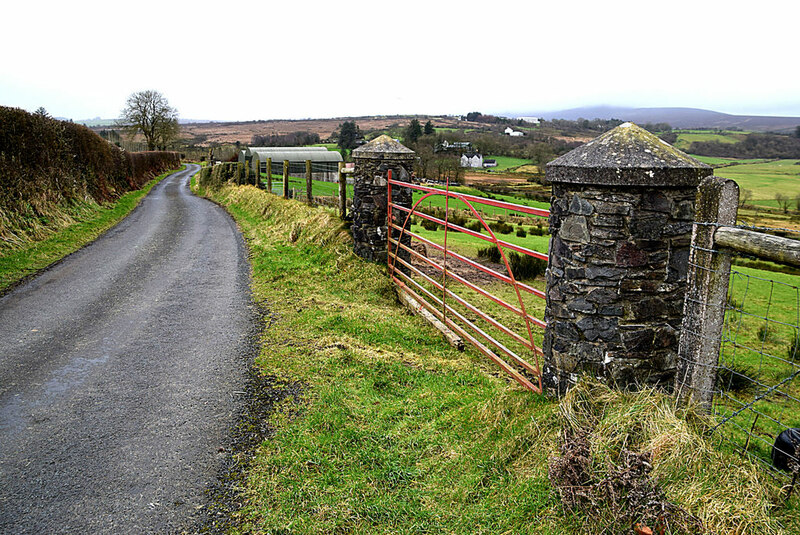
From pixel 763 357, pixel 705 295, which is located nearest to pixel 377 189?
pixel 763 357

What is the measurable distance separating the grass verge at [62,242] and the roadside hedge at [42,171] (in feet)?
1.28

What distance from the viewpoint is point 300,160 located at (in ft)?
159

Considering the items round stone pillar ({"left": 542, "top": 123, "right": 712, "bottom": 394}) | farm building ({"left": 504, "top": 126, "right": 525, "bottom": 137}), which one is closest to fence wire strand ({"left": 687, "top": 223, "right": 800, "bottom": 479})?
round stone pillar ({"left": 542, "top": 123, "right": 712, "bottom": 394})

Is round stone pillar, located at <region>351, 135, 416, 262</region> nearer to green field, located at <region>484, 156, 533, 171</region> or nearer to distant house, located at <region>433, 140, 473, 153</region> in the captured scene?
distant house, located at <region>433, 140, 473, 153</region>

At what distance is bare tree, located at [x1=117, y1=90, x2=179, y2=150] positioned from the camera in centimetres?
7189

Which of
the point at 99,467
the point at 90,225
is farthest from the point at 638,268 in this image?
the point at 90,225

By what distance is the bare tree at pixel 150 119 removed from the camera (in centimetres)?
7189

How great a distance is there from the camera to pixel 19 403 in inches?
207

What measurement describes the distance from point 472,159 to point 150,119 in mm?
47447

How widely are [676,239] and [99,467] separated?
478cm

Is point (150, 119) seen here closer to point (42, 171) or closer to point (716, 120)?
point (42, 171)

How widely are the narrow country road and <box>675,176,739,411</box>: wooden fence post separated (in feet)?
11.7

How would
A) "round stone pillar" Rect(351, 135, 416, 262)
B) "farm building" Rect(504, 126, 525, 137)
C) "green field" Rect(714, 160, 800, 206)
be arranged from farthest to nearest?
"farm building" Rect(504, 126, 525, 137) < "green field" Rect(714, 160, 800, 206) < "round stone pillar" Rect(351, 135, 416, 262)

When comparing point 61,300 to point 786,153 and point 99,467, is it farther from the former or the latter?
point 786,153
